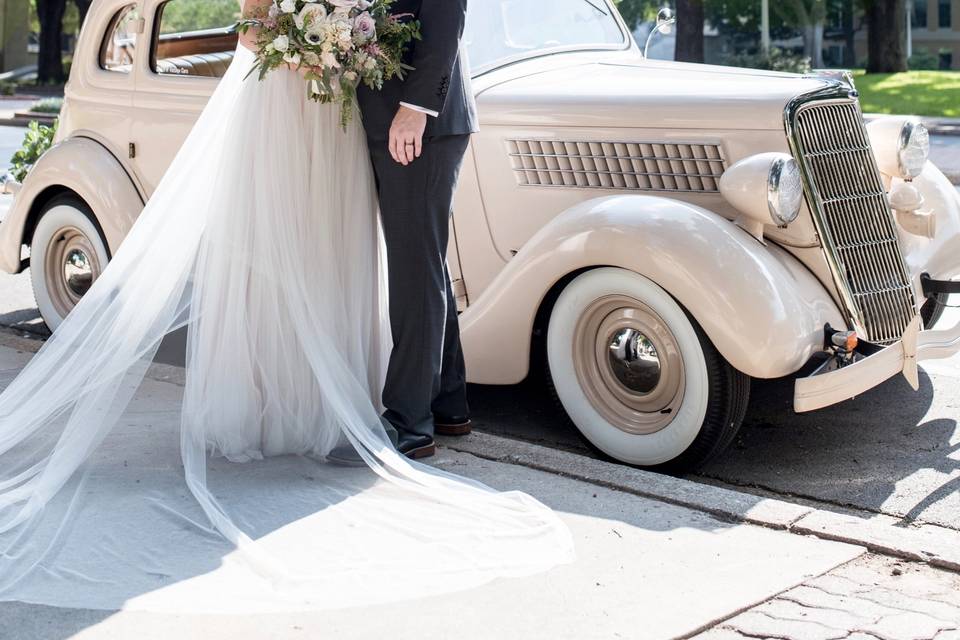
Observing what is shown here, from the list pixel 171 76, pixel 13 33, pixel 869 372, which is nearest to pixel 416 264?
pixel 869 372

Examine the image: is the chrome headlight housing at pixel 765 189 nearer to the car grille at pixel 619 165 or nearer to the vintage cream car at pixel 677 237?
the vintage cream car at pixel 677 237

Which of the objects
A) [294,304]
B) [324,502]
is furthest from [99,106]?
[324,502]

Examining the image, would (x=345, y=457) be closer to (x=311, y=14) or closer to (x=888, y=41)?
(x=311, y=14)

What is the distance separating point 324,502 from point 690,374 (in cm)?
136

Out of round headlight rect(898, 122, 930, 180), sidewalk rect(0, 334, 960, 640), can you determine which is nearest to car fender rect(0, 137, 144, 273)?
sidewalk rect(0, 334, 960, 640)

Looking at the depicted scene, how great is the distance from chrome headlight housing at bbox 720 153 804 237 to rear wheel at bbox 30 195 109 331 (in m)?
3.27

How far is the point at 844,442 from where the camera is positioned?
4.71m

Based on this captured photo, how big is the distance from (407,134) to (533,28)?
5.73 feet

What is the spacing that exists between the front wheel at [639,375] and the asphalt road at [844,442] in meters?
0.17

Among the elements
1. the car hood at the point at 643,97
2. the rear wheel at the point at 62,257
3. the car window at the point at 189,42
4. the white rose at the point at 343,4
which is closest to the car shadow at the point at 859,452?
the car hood at the point at 643,97

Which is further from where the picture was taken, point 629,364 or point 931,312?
point 931,312

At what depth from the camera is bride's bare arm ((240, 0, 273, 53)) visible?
3.87 metres

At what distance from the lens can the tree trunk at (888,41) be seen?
30.1m

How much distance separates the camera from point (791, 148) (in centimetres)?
438
